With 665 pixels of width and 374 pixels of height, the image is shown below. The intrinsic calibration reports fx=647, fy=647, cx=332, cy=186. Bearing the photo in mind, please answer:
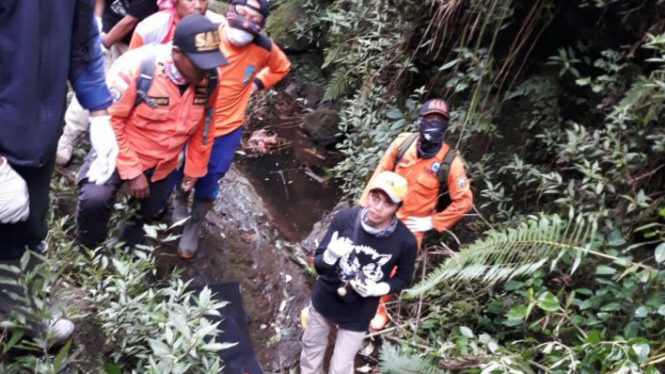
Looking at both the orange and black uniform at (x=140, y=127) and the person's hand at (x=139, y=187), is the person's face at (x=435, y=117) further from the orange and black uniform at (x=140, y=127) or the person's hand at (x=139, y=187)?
the person's hand at (x=139, y=187)

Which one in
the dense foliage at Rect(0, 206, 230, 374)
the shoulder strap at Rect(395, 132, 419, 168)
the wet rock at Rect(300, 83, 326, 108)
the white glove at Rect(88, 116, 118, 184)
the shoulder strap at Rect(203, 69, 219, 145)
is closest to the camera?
the dense foliage at Rect(0, 206, 230, 374)

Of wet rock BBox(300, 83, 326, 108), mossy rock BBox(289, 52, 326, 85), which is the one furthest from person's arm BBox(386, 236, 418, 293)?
mossy rock BBox(289, 52, 326, 85)

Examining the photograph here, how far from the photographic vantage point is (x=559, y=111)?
17.0 ft

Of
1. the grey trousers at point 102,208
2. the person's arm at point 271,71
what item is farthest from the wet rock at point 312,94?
the grey trousers at point 102,208

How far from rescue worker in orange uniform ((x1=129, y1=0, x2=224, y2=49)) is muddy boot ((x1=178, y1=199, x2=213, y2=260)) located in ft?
4.12

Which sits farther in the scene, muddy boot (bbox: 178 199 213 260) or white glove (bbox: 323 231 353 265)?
muddy boot (bbox: 178 199 213 260)

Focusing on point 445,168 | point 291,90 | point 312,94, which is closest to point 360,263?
point 445,168

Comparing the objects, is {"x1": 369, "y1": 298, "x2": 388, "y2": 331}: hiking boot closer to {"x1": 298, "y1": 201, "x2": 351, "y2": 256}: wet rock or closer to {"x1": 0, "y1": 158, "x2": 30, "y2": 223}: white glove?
{"x1": 298, "y1": 201, "x2": 351, "y2": 256}: wet rock

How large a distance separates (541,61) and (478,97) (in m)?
0.61

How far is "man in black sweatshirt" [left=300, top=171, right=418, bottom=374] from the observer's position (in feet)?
12.6

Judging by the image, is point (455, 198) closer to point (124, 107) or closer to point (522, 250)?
point (522, 250)

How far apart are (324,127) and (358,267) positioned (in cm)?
432

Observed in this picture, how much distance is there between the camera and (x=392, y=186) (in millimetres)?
3787

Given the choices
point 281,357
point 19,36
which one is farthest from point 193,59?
point 281,357
